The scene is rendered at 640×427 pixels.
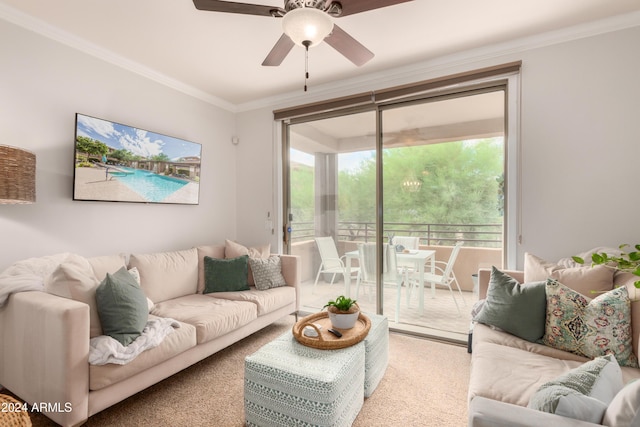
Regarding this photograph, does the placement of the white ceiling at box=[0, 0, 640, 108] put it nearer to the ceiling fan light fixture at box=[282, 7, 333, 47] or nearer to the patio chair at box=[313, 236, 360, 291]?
the ceiling fan light fixture at box=[282, 7, 333, 47]

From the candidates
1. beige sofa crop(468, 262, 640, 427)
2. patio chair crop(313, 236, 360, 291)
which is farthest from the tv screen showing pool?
beige sofa crop(468, 262, 640, 427)

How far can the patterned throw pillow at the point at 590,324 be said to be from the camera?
5.43 ft

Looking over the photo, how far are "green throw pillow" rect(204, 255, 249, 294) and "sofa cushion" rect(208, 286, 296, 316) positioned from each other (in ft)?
0.27

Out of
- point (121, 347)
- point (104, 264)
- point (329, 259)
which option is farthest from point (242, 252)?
point (121, 347)

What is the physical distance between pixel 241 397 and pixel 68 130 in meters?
2.49

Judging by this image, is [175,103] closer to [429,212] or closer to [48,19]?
[48,19]

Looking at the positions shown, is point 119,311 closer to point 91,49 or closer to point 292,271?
point 292,271

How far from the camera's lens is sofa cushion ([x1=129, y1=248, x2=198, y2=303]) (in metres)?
2.72

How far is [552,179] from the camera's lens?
2.57 metres

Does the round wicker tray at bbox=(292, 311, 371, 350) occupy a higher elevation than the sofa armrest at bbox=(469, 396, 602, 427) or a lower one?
lower

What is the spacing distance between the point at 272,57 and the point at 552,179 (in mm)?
2393

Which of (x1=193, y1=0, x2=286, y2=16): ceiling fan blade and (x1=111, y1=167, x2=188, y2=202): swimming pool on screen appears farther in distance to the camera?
(x1=111, y1=167, x2=188, y2=202): swimming pool on screen

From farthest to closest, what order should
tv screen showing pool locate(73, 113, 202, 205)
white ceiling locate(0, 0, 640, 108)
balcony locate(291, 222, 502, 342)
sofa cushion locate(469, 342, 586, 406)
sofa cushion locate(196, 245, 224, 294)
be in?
sofa cushion locate(196, 245, 224, 294)
balcony locate(291, 222, 502, 342)
tv screen showing pool locate(73, 113, 202, 205)
white ceiling locate(0, 0, 640, 108)
sofa cushion locate(469, 342, 586, 406)

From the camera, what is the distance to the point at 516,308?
1974mm
